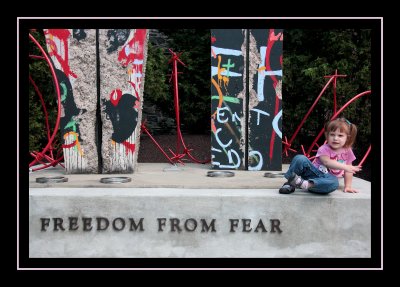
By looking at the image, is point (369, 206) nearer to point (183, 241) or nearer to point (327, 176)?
point (327, 176)

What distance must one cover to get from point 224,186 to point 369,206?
1232 mm

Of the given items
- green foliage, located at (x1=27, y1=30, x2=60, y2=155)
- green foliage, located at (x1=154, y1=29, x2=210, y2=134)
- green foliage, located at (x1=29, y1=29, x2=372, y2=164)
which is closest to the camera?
green foliage, located at (x1=27, y1=30, x2=60, y2=155)

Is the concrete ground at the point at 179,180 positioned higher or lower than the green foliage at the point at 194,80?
lower

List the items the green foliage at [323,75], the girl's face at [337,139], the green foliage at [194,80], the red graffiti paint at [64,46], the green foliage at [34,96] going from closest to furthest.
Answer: the girl's face at [337,139]
the red graffiti paint at [64,46]
the green foliage at [34,96]
the green foliage at [323,75]
the green foliage at [194,80]

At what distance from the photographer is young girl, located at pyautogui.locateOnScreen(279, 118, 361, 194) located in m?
3.62

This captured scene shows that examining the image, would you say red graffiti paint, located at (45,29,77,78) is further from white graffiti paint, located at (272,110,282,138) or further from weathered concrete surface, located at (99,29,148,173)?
white graffiti paint, located at (272,110,282,138)

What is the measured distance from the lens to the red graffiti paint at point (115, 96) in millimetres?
4562

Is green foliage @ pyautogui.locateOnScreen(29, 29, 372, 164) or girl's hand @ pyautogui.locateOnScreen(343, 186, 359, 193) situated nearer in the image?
girl's hand @ pyautogui.locateOnScreen(343, 186, 359, 193)

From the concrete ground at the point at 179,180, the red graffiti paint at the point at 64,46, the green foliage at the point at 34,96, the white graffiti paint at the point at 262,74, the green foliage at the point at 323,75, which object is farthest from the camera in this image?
the green foliage at the point at 323,75

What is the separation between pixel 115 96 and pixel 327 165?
7.44 ft

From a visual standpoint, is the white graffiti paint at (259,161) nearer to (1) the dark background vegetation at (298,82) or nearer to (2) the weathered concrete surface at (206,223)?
(2) the weathered concrete surface at (206,223)

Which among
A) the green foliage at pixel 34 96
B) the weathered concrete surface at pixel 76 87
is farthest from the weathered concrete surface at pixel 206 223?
the green foliage at pixel 34 96

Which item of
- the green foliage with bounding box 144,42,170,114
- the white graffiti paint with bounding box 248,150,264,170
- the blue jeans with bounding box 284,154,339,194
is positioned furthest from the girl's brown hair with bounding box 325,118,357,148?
the green foliage with bounding box 144,42,170,114

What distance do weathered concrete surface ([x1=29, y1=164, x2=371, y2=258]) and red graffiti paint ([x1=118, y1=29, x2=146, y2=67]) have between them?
1.59m
